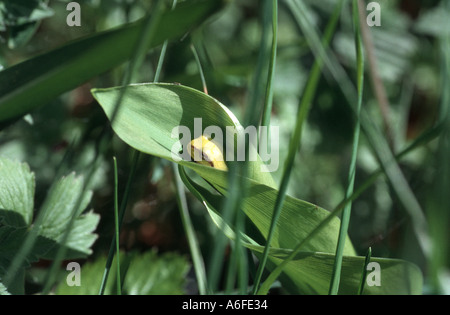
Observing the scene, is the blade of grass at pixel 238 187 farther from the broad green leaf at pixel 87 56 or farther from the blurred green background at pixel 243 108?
the blurred green background at pixel 243 108

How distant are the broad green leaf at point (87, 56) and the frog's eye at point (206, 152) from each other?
0.08 meters

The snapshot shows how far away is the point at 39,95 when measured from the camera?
1.20 ft

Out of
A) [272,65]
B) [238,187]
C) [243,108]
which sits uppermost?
[243,108]

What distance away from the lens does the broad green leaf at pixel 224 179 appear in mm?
375

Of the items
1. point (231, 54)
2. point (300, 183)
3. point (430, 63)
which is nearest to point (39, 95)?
point (300, 183)

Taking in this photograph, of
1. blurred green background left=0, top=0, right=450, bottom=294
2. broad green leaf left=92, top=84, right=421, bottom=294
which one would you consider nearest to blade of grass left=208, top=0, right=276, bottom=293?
broad green leaf left=92, top=84, right=421, bottom=294

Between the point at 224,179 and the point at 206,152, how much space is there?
3 cm

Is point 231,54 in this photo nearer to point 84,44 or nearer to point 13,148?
point 13,148

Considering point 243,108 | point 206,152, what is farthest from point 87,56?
→ point 243,108

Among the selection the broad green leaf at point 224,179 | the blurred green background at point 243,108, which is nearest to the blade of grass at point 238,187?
the broad green leaf at point 224,179

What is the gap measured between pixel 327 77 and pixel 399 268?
615 millimetres

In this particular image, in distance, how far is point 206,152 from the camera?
0.39 m

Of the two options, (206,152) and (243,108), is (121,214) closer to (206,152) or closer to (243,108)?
(206,152)

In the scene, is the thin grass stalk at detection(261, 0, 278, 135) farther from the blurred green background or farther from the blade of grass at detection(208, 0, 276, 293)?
the blurred green background
